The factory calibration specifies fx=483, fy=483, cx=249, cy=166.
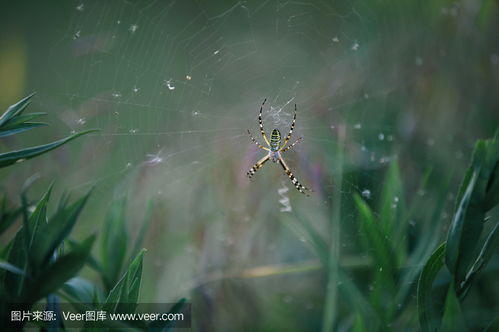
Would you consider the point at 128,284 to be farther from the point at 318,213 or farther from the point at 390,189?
the point at 318,213

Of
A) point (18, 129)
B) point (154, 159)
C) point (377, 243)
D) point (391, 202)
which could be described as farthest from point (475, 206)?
point (154, 159)

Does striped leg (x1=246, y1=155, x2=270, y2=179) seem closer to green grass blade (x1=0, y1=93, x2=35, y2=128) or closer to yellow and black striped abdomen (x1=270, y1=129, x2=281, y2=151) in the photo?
yellow and black striped abdomen (x1=270, y1=129, x2=281, y2=151)

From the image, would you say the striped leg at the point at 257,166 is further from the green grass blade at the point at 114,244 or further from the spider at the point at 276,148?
the green grass blade at the point at 114,244

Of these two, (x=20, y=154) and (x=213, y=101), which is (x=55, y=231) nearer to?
(x=20, y=154)

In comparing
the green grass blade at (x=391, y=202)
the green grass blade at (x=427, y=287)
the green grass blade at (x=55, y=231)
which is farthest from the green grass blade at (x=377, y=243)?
the green grass blade at (x=55, y=231)

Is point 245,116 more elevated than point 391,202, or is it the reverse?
point 245,116

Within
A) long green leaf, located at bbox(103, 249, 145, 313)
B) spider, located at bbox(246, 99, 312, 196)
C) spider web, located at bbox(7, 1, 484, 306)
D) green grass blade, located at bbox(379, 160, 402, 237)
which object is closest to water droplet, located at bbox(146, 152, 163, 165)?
spider web, located at bbox(7, 1, 484, 306)
